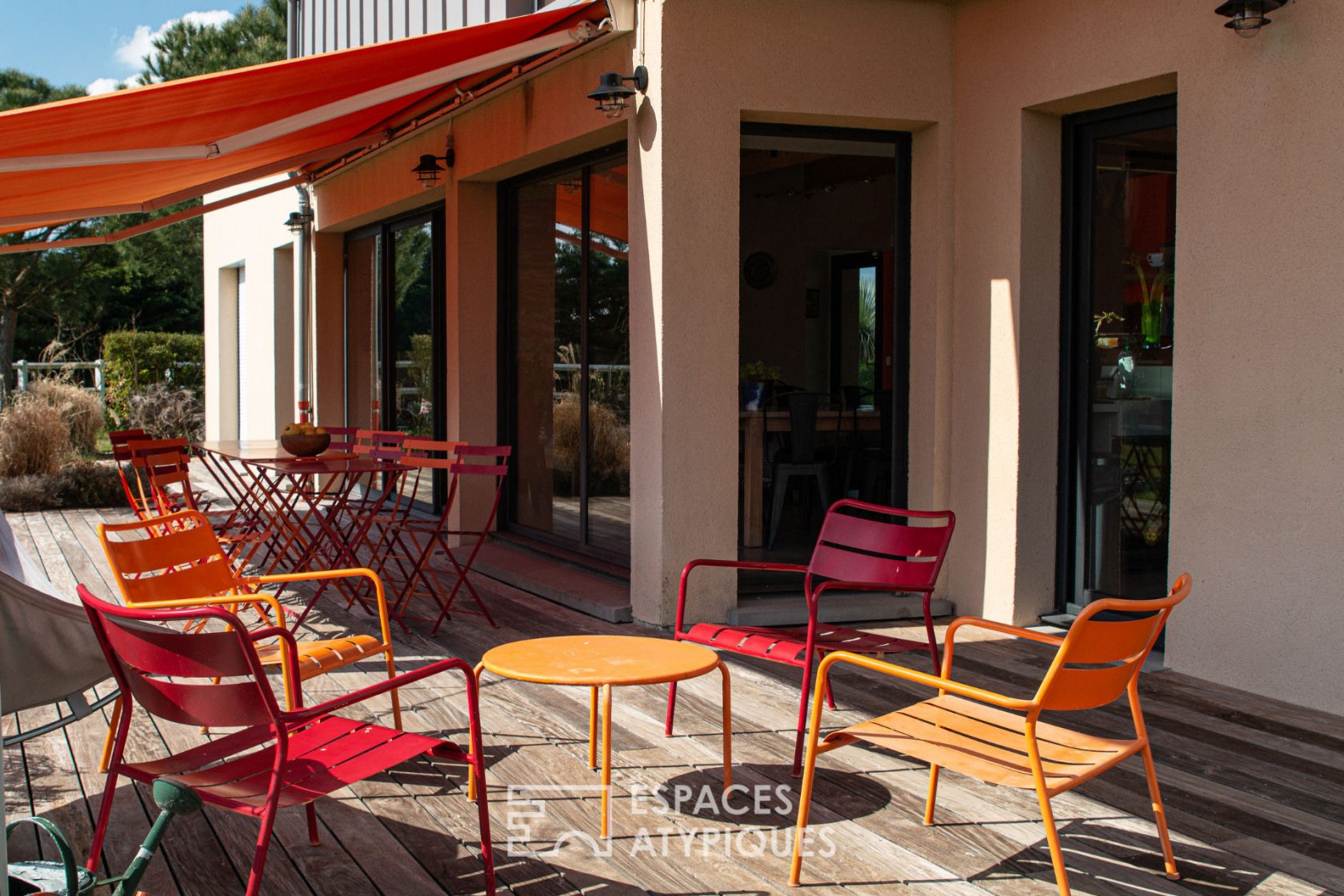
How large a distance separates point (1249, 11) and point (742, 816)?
3.64 meters

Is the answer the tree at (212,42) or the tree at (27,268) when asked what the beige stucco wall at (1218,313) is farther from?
the tree at (27,268)

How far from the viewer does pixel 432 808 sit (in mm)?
3664

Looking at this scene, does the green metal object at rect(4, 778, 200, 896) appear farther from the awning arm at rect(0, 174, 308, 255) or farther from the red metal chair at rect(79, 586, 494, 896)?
the awning arm at rect(0, 174, 308, 255)

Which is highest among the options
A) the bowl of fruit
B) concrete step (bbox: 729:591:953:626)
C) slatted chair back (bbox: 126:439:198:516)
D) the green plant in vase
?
the green plant in vase

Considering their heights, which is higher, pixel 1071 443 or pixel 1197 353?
pixel 1197 353

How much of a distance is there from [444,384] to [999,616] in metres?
5.56

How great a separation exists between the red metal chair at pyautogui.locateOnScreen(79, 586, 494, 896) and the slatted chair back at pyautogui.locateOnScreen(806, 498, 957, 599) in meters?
1.73

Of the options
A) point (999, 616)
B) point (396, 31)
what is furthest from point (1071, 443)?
point (396, 31)

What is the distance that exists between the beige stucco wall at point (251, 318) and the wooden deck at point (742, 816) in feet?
33.1

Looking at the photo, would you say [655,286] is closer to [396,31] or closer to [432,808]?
[432,808]

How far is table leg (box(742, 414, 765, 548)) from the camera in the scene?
7.99m

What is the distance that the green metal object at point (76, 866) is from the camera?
7.00ft

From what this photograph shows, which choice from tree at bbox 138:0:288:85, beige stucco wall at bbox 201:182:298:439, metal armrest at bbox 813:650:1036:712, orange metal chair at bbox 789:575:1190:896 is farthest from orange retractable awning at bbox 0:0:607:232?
tree at bbox 138:0:288:85

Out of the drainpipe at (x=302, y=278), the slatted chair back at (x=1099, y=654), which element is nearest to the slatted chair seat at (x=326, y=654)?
the slatted chair back at (x=1099, y=654)
